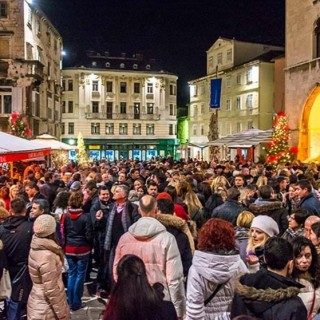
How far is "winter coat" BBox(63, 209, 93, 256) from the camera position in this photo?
23.8 feet

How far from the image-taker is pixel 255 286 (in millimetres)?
3385

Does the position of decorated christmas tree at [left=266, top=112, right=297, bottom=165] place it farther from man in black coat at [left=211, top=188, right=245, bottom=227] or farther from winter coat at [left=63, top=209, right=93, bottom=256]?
winter coat at [left=63, top=209, right=93, bottom=256]

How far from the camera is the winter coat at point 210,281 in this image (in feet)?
13.0

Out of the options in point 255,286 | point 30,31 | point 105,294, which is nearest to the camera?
point 255,286

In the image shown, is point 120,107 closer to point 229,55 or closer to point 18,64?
point 229,55

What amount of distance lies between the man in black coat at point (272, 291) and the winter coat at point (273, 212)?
2.81 meters

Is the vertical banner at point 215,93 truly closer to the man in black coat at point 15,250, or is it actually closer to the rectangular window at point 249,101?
the rectangular window at point 249,101

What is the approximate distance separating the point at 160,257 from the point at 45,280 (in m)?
1.58

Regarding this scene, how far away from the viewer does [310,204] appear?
7.87m

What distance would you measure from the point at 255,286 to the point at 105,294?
4.90m

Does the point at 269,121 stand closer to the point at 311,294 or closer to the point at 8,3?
the point at 8,3

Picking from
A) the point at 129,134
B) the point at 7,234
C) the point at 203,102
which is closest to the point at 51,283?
the point at 7,234

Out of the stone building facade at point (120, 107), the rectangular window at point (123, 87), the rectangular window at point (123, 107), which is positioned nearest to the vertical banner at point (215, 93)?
the stone building facade at point (120, 107)

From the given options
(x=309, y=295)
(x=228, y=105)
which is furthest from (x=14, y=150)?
(x=228, y=105)
